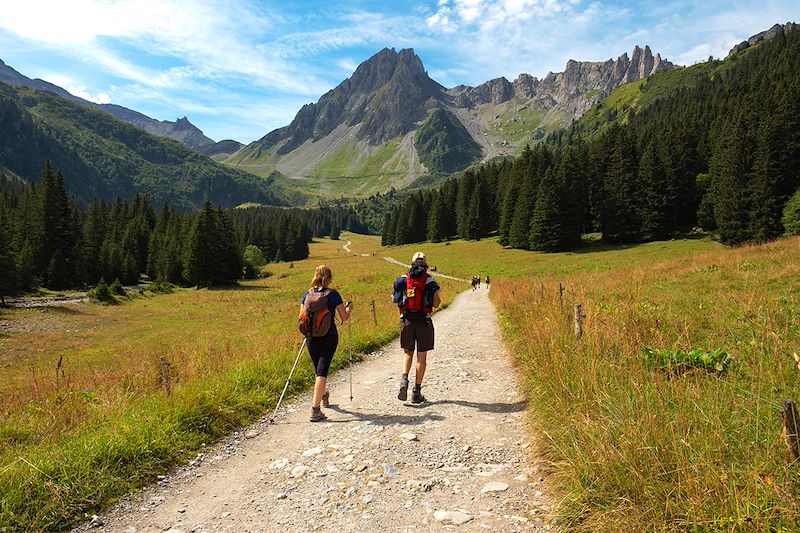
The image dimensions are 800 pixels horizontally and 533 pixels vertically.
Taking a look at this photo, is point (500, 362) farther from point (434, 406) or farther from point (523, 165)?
point (523, 165)

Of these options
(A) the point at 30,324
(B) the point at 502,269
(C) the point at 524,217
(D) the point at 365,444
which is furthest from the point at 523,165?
(D) the point at 365,444

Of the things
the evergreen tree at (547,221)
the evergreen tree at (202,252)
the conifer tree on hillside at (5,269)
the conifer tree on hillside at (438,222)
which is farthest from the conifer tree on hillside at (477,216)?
the conifer tree on hillside at (5,269)

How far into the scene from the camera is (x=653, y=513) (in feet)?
10.4

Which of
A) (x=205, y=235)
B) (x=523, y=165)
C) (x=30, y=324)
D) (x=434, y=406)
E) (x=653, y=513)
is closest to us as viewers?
(x=653, y=513)

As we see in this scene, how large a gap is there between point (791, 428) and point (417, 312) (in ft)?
18.6

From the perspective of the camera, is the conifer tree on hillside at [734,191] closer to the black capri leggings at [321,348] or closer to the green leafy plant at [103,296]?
the black capri leggings at [321,348]

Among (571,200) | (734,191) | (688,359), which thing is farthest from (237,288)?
(734,191)

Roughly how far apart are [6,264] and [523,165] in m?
84.0

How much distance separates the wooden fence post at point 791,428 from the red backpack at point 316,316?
6148 millimetres

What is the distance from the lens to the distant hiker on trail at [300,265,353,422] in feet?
24.4

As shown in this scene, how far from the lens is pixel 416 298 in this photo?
26.3ft

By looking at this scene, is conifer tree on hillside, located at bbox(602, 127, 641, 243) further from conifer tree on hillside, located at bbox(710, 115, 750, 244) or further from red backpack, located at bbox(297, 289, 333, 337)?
red backpack, located at bbox(297, 289, 333, 337)

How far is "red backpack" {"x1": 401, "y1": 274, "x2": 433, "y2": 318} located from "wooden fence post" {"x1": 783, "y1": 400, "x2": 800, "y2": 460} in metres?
5.55

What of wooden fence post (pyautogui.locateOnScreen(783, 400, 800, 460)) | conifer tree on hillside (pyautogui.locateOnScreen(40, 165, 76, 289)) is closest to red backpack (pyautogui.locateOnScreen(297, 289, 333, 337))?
wooden fence post (pyautogui.locateOnScreen(783, 400, 800, 460))
